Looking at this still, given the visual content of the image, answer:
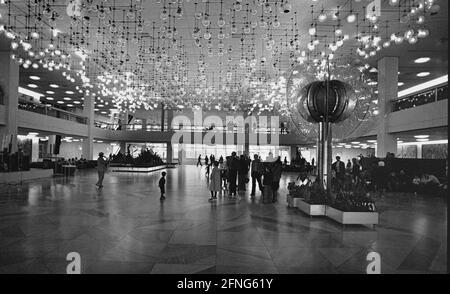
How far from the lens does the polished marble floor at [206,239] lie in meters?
4.86

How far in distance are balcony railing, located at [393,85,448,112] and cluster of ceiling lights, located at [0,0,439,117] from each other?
306cm

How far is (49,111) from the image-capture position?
84.1 feet

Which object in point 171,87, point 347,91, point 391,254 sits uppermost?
point 171,87

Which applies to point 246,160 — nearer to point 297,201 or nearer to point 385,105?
point 297,201

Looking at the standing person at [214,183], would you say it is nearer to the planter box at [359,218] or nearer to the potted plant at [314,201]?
the potted plant at [314,201]

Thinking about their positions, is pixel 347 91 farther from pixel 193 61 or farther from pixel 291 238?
pixel 193 61

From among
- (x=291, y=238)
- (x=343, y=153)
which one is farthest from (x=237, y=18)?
(x=343, y=153)

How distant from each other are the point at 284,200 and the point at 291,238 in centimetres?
554

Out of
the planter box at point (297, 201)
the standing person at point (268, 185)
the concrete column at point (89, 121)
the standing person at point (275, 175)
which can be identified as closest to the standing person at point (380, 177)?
the standing person at point (275, 175)

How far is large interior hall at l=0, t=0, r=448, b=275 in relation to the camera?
5.50 metres

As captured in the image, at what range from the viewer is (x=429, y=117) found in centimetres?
1611

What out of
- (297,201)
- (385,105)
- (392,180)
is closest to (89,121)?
(385,105)

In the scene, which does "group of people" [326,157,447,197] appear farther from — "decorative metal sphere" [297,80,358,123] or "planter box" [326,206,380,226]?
"planter box" [326,206,380,226]

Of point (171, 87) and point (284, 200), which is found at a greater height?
point (171, 87)
